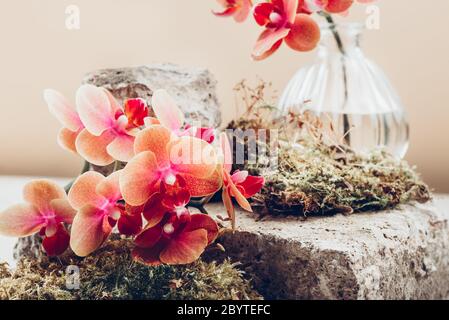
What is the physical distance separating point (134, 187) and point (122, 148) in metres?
0.06

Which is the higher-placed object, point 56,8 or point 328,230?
point 56,8

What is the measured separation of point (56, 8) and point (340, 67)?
0.40 meters

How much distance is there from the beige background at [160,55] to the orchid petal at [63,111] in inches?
8.8

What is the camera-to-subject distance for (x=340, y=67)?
36.8 inches

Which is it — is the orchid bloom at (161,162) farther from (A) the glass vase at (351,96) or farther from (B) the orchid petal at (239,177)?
(A) the glass vase at (351,96)

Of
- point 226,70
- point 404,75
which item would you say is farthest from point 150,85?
point 404,75

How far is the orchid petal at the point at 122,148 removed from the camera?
1.97 ft

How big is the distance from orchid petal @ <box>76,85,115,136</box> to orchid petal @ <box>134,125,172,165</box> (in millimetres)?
61

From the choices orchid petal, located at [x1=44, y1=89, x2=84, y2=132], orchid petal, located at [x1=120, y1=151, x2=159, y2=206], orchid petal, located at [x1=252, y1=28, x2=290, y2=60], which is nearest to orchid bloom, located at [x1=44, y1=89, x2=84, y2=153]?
orchid petal, located at [x1=44, y1=89, x2=84, y2=132]

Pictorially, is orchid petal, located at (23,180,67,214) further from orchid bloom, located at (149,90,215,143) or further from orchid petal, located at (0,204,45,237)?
orchid bloom, located at (149,90,215,143)

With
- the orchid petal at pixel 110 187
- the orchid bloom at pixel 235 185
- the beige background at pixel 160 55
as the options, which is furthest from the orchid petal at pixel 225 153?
the beige background at pixel 160 55

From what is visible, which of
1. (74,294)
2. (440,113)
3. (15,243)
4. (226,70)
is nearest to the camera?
(74,294)
